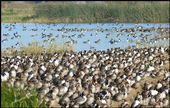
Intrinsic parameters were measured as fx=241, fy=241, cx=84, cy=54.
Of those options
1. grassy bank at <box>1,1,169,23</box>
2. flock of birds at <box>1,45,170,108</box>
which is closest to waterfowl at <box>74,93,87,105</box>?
flock of birds at <box>1,45,170,108</box>

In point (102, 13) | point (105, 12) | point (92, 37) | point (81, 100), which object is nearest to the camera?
point (81, 100)

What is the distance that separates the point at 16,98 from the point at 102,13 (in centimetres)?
3450

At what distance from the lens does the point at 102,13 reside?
4081 cm

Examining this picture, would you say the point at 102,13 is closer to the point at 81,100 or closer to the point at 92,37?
the point at 92,37

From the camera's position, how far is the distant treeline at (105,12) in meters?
38.1

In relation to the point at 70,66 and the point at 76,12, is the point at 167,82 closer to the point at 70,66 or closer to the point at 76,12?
the point at 70,66

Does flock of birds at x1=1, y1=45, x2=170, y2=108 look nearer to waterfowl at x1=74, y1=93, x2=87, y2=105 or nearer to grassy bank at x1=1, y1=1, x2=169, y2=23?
waterfowl at x1=74, y1=93, x2=87, y2=105

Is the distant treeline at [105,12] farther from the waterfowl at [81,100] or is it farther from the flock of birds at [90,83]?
the waterfowl at [81,100]

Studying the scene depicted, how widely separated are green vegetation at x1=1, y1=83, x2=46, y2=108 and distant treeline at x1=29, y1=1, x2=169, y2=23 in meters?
32.3

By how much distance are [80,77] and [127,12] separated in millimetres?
30231

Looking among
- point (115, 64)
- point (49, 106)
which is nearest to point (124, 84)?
point (115, 64)

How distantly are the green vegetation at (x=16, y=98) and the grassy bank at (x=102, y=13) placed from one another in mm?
32335

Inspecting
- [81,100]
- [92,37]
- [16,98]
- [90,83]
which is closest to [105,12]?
[92,37]

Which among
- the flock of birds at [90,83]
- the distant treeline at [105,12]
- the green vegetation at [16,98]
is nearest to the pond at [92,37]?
the distant treeline at [105,12]
